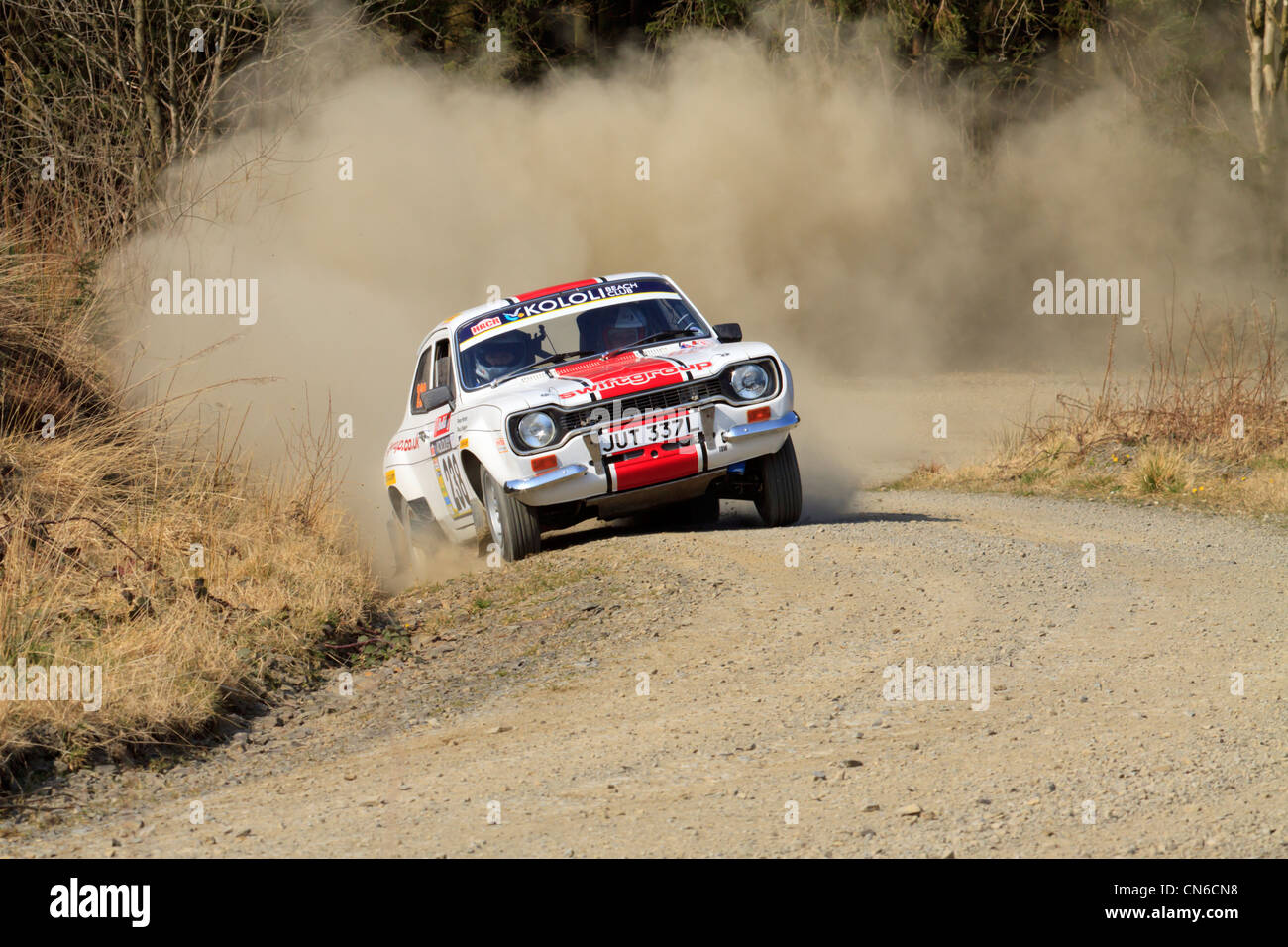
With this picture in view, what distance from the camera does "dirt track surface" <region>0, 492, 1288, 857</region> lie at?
4992 millimetres

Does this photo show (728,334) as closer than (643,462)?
No

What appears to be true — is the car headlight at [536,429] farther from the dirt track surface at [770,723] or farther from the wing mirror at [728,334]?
the wing mirror at [728,334]

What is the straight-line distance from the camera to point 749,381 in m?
9.49

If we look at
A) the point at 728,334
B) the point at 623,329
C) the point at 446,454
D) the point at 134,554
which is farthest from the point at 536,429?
the point at 134,554

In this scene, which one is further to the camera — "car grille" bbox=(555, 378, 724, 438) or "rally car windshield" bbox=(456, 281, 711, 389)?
"rally car windshield" bbox=(456, 281, 711, 389)

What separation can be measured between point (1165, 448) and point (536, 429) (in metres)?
7.90

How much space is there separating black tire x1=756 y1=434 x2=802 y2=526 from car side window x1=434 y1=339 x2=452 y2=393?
2.40 m

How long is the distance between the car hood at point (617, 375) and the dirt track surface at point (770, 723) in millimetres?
1097

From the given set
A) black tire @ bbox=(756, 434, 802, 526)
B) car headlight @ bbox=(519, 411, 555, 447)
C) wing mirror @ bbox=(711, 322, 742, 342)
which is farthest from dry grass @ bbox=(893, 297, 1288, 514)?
car headlight @ bbox=(519, 411, 555, 447)

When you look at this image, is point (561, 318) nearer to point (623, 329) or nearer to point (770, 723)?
point (623, 329)

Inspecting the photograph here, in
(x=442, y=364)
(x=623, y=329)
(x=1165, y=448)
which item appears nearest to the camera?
(x=623, y=329)

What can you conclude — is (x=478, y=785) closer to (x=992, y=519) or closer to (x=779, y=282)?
(x=992, y=519)

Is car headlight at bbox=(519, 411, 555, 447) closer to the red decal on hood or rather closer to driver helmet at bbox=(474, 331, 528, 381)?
the red decal on hood

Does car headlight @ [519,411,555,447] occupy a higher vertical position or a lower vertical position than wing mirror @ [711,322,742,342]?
lower
